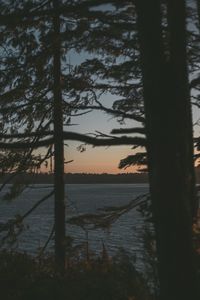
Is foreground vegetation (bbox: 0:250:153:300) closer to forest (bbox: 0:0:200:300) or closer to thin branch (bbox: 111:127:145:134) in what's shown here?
forest (bbox: 0:0:200:300)

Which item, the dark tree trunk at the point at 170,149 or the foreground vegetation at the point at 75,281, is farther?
the foreground vegetation at the point at 75,281

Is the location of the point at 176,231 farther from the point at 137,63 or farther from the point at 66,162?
the point at 66,162

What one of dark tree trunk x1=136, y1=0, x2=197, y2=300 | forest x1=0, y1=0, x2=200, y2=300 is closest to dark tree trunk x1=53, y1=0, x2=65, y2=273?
forest x1=0, y1=0, x2=200, y2=300

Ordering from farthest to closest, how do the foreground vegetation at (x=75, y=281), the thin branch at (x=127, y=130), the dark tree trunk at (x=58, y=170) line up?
the dark tree trunk at (x=58, y=170) < the foreground vegetation at (x=75, y=281) < the thin branch at (x=127, y=130)

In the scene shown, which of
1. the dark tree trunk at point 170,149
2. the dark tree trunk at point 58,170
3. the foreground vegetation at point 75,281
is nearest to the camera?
the dark tree trunk at point 170,149

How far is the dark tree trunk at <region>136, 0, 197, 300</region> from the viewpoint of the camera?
11.4ft

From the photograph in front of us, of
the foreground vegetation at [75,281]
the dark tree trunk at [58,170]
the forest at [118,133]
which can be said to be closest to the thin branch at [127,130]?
the forest at [118,133]

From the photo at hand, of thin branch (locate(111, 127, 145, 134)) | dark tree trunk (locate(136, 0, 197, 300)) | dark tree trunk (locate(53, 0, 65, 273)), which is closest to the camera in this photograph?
thin branch (locate(111, 127, 145, 134))

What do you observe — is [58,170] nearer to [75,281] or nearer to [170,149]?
[75,281]

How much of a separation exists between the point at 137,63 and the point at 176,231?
6.10 m

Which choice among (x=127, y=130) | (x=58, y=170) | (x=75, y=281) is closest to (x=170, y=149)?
(x=127, y=130)

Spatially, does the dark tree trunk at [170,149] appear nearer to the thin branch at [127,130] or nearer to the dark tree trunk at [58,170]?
the thin branch at [127,130]

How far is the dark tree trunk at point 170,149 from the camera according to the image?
346 centimetres

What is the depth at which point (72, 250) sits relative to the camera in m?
11.1
